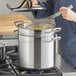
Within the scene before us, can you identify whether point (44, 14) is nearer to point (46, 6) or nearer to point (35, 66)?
point (46, 6)

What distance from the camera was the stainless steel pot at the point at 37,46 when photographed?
962 mm

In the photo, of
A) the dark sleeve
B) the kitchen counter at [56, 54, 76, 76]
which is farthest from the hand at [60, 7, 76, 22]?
the dark sleeve

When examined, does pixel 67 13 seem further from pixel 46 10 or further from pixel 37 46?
pixel 46 10

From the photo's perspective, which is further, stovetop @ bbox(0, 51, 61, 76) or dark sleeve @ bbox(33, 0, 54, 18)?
dark sleeve @ bbox(33, 0, 54, 18)

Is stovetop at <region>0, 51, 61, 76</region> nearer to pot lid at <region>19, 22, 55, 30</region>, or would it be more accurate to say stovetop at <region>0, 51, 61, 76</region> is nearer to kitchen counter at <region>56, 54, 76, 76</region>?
kitchen counter at <region>56, 54, 76, 76</region>

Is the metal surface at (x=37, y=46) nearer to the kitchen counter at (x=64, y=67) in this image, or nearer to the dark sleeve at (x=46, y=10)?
the kitchen counter at (x=64, y=67)

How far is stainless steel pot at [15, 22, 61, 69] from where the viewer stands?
962mm

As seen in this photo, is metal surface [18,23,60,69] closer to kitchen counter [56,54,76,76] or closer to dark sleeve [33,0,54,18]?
kitchen counter [56,54,76,76]

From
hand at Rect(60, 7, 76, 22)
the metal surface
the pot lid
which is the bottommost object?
the metal surface

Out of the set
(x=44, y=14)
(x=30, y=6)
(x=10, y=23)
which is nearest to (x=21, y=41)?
(x=30, y=6)

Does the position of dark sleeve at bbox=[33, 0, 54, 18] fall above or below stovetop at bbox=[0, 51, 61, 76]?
above

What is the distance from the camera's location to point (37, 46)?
96cm

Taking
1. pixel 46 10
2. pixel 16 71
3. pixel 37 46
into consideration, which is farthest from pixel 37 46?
pixel 46 10

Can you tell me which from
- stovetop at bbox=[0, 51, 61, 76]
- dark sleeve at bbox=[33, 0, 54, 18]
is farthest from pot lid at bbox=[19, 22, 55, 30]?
dark sleeve at bbox=[33, 0, 54, 18]
